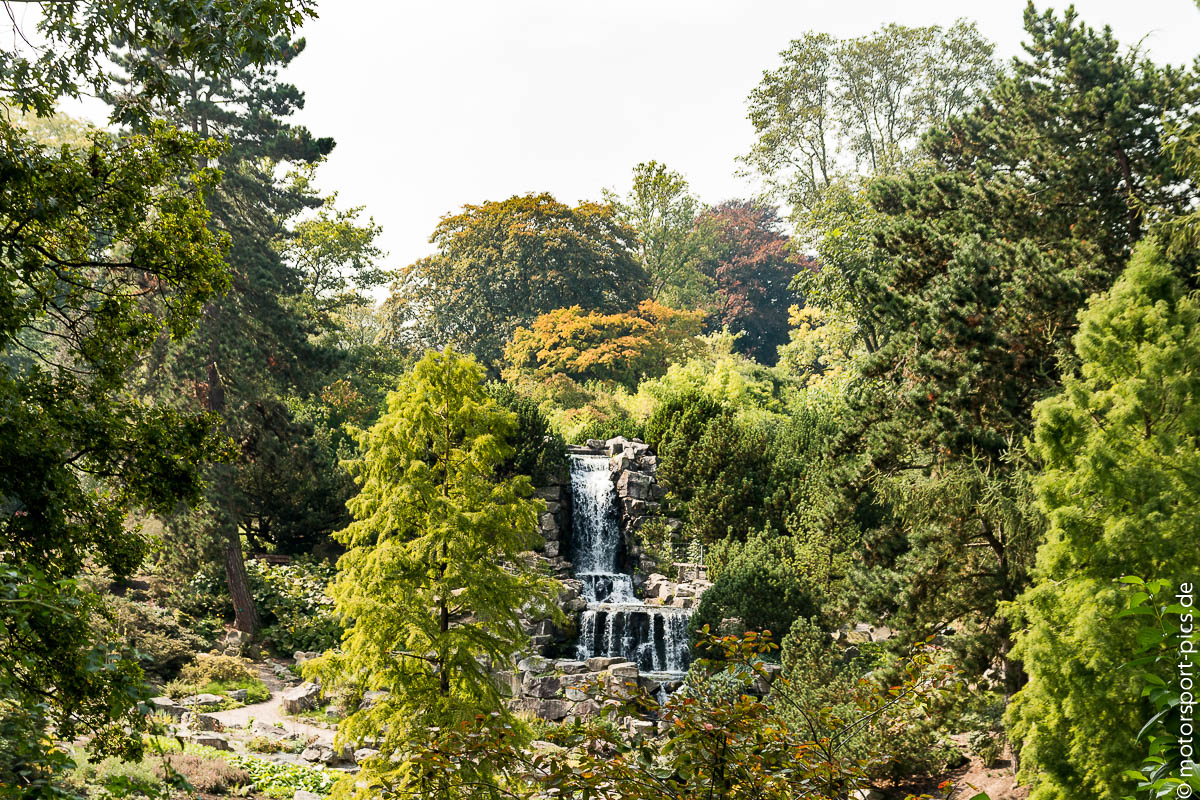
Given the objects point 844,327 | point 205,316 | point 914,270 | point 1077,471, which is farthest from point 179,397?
point 844,327

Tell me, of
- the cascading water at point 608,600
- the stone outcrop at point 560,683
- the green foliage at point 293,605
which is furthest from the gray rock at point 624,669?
the green foliage at point 293,605

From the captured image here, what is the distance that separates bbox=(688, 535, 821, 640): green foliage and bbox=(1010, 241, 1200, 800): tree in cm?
725

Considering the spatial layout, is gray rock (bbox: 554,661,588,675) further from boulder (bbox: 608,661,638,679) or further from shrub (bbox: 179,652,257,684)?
shrub (bbox: 179,652,257,684)

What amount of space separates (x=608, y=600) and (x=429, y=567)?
10.9 metres

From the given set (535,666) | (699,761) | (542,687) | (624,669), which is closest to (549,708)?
(542,687)

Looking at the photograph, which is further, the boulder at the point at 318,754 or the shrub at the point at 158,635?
the shrub at the point at 158,635

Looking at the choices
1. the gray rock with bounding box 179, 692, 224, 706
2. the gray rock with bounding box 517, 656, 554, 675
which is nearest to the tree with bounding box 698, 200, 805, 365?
the gray rock with bounding box 517, 656, 554, 675

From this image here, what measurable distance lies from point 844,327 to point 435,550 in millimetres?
17012

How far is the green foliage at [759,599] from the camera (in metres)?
15.6

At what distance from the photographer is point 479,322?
110ft

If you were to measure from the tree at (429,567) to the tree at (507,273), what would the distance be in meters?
23.3

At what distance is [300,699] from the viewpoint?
14.4m

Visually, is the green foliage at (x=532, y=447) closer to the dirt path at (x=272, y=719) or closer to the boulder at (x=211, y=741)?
the dirt path at (x=272, y=719)

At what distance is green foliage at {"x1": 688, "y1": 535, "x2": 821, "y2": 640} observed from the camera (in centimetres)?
1563
